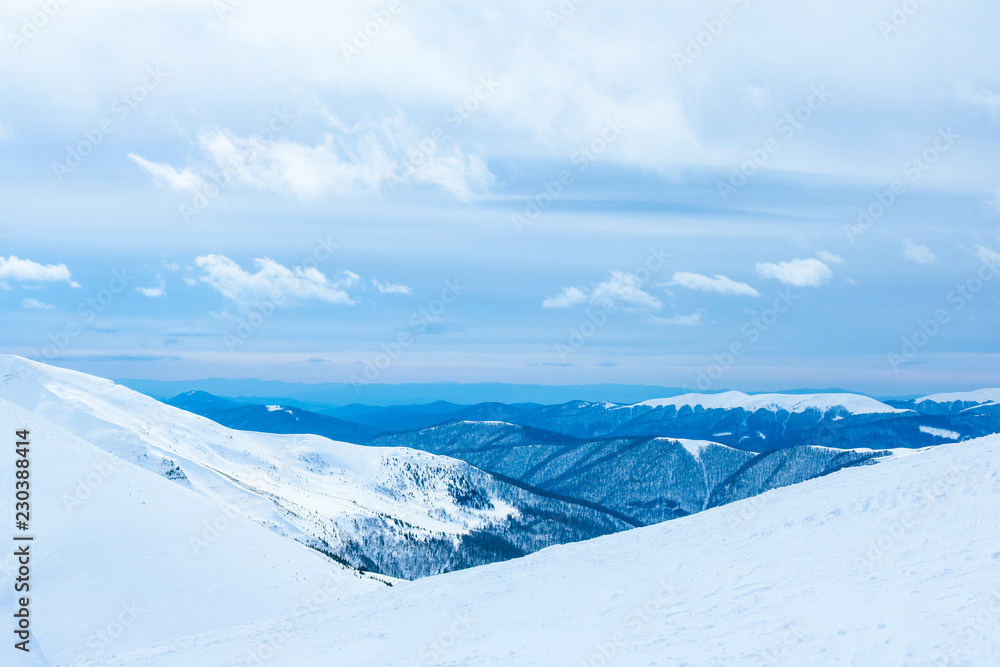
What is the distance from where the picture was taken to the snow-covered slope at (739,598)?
15750 millimetres

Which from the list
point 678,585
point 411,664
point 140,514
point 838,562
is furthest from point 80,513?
point 838,562

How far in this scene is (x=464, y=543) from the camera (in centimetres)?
18225

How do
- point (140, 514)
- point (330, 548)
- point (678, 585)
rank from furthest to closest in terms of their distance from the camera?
1. point (330, 548)
2. point (140, 514)
3. point (678, 585)

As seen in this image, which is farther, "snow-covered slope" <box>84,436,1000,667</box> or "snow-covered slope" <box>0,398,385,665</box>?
"snow-covered slope" <box>0,398,385,665</box>

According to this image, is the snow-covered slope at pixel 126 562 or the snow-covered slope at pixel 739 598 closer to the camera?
the snow-covered slope at pixel 739 598

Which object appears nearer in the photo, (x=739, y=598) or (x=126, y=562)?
(x=739, y=598)

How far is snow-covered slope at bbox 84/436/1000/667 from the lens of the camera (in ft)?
51.7

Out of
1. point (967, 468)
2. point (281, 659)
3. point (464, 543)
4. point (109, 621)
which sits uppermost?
point (967, 468)

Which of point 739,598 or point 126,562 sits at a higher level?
point 739,598

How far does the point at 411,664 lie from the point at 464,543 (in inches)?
6575

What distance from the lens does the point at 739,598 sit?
797 inches

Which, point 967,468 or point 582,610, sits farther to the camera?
point 967,468

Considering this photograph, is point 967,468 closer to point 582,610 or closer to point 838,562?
point 838,562

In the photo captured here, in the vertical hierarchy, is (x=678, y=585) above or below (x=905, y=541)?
below
